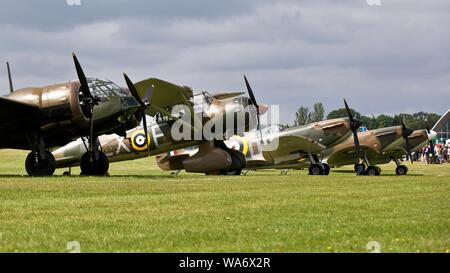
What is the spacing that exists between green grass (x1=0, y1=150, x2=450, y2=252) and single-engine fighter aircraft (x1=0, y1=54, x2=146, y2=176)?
724 centimetres

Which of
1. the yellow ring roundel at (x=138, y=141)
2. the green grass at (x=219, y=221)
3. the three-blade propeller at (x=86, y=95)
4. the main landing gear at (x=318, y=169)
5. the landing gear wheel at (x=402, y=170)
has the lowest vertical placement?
the landing gear wheel at (x=402, y=170)

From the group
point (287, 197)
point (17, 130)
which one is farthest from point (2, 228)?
point (17, 130)

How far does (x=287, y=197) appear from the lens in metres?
14.8

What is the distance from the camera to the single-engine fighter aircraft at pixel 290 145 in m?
37.6

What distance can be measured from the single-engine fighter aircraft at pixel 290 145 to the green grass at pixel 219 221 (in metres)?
21.5

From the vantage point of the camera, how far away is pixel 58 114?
75.4 feet

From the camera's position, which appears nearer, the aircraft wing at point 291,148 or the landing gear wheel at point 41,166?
the landing gear wheel at point 41,166

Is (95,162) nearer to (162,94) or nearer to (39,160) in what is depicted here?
(39,160)

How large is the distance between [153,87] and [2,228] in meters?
20.0

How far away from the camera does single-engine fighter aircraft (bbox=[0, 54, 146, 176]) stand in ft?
75.3

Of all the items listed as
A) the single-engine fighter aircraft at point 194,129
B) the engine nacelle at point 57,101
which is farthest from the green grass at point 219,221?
the single-engine fighter aircraft at point 194,129

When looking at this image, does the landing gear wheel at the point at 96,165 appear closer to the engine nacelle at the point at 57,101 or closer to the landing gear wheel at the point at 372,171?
the engine nacelle at the point at 57,101

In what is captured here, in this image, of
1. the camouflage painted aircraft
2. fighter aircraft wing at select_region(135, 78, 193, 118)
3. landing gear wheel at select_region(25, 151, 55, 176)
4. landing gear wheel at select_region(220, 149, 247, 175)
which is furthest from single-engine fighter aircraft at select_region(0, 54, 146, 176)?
the camouflage painted aircraft
